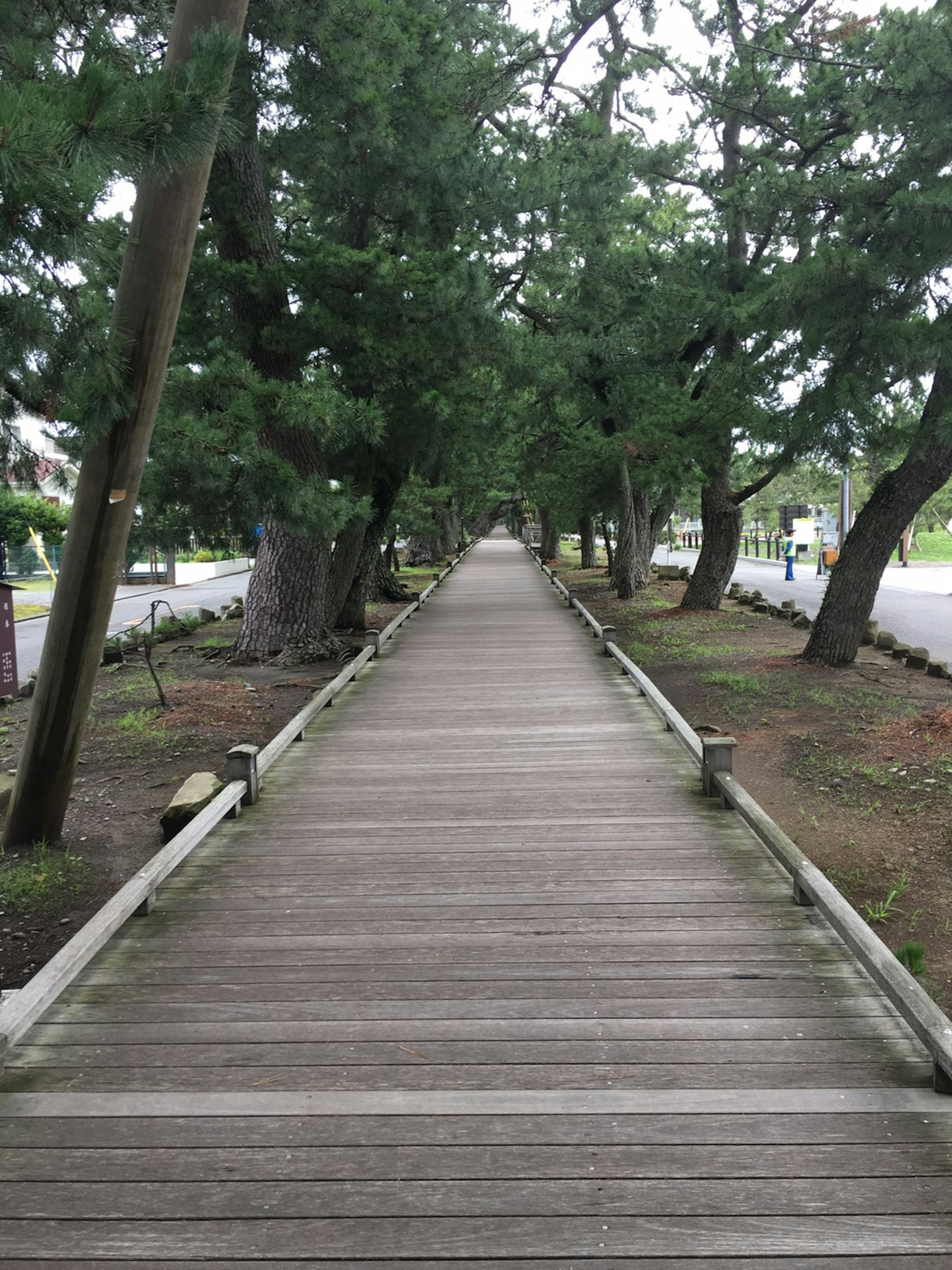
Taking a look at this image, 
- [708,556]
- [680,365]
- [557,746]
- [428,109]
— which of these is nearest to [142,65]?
[428,109]

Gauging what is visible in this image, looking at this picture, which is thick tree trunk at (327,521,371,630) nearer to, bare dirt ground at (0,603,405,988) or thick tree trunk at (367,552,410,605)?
bare dirt ground at (0,603,405,988)

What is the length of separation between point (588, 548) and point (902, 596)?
11312 millimetres

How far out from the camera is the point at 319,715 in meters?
8.68

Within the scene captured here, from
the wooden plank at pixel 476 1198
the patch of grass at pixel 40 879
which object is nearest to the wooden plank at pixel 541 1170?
the wooden plank at pixel 476 1198

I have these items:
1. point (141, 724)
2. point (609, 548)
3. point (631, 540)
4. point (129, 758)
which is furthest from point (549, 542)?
point (129, 758)

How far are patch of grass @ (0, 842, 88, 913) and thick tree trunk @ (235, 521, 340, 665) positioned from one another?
6.32 metres

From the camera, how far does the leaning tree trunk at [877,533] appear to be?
9148 millimetres

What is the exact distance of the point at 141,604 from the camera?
26.2 m

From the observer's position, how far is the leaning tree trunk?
360 inches

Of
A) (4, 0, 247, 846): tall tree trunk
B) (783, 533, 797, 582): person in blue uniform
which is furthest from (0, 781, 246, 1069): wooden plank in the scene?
(783, 533, 797, 582): person in blue uniform

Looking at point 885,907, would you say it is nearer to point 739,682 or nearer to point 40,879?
point 40,879

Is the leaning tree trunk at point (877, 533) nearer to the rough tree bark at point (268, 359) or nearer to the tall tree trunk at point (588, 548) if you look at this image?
the rough tree bark at point (268, 359)

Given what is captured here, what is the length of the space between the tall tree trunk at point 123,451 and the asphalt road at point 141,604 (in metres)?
4.37

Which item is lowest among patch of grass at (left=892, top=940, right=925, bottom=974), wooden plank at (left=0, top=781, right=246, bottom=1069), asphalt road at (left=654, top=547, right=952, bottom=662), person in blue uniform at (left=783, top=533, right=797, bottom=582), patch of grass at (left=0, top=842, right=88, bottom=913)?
patch of grass at (left=0, top=842, right=88, bottom=913)
